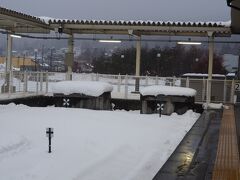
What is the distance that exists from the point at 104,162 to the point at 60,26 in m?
14.2

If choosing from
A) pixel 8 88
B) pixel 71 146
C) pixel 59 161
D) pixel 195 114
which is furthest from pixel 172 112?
pixel 59 161

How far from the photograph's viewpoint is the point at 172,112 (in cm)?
1738

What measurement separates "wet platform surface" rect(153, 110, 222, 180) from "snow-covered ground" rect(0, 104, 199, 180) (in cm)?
48

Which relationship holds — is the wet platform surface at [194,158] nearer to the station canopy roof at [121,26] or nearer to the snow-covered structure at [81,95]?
the snow-covered structure at [81,95]

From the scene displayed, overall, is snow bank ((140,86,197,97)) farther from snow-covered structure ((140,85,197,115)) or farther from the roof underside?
the roof underside

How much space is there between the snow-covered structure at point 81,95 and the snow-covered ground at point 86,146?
2961 millimetres

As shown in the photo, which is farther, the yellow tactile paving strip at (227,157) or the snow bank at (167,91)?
the snow bank at (167,91)

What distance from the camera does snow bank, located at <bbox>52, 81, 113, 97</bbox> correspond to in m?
18.3

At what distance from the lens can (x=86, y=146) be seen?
9430mm

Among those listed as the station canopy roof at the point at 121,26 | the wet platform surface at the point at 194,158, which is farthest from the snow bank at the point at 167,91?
the wet platform surface at the point at 194,158

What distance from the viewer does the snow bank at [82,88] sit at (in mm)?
18328

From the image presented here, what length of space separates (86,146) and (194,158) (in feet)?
9.30

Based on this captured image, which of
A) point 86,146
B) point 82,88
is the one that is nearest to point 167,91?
point 82,88

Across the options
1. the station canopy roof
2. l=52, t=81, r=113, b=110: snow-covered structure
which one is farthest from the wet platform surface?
the station canopy roof
